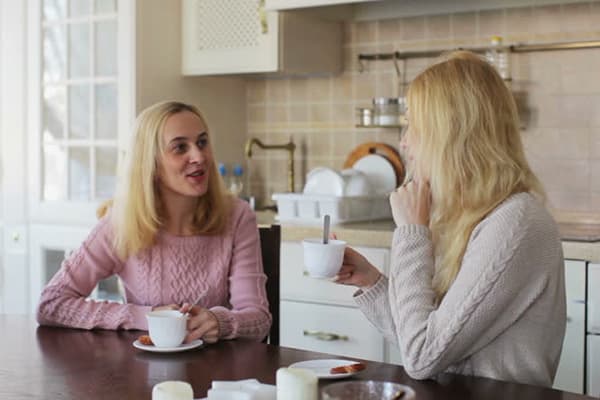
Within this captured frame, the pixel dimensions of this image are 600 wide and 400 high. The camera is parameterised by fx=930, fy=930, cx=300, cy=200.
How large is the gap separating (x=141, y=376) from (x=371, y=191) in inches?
80.7

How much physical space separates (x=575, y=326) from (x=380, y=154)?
1.24m

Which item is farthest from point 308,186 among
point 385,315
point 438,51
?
point 385,315

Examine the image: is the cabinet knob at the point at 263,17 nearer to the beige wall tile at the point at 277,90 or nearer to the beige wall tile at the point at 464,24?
the beige wall tile at the point at 277,90

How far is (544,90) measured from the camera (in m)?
3.35

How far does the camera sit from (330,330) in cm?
316

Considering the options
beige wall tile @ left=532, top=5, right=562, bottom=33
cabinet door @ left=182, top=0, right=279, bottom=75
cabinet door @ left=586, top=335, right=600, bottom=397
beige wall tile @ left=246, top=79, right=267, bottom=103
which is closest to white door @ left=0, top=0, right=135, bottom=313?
cabinet door @ left=182, top=0, right=279, bottom=75

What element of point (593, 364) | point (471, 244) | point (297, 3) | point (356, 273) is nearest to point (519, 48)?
point (297, 3)

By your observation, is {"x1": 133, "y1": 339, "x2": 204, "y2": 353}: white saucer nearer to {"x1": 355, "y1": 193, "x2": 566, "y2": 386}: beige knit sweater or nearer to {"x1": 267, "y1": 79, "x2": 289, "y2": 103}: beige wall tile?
{"x1": 355, "y1": 193, "x2": 566, "y2": 386}: beige knit sweater

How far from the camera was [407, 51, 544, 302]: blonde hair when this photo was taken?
169cm

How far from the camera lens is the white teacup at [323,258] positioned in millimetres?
1681

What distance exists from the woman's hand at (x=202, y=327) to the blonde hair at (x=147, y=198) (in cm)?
38

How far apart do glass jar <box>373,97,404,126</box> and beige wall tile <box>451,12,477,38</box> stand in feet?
1.08

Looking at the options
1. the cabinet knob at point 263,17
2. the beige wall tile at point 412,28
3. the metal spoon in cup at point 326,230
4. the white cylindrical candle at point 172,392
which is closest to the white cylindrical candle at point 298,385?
the white cylindrical candle at point 172,392

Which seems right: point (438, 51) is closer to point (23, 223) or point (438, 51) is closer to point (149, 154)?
point (149, 154)
